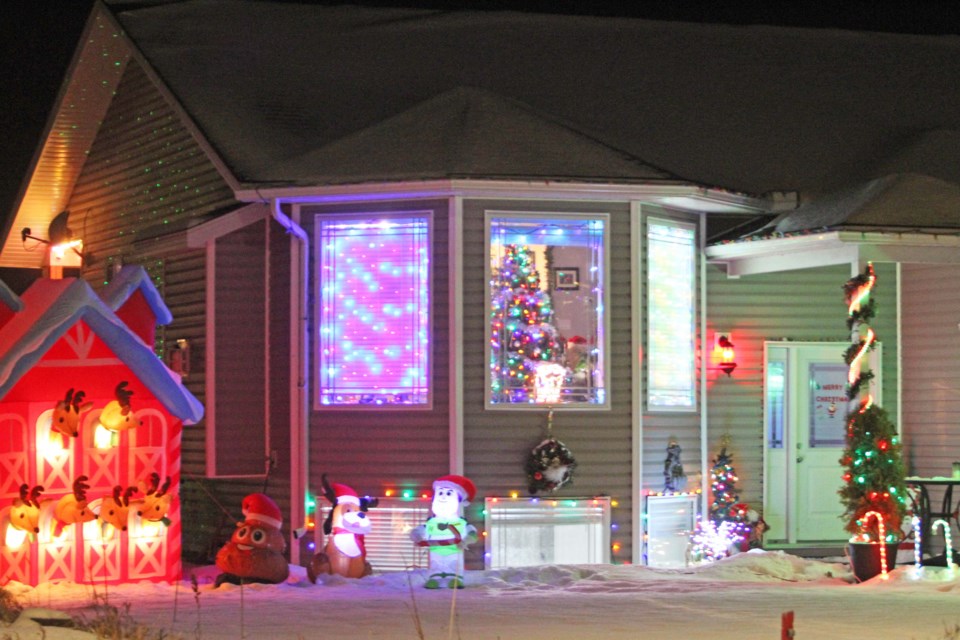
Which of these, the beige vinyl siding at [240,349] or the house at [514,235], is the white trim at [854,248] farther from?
the beige vinyl siding at [240,349]

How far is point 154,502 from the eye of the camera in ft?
48.8

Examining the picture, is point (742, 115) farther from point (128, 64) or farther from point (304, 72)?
point (128, 64)

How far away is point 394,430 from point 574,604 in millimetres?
3939

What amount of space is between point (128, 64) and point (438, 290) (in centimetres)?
708

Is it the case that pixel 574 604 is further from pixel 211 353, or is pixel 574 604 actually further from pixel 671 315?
pixel 211 353

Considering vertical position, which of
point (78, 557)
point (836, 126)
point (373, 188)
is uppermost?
point (836, 126)

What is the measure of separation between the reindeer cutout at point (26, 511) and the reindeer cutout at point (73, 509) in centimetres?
25

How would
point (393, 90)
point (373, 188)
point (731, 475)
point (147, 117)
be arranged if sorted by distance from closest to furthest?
1. point (373, 188)
2. point (731, 475)
3. point (393, 90)
4. point (147, 117)

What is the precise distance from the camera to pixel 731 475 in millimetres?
17500

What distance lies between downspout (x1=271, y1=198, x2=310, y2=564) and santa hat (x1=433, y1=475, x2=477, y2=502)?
2113 millimetres

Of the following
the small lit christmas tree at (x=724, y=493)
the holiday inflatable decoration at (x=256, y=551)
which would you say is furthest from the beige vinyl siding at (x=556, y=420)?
the holiday inflatable decoration at (x=256, y=551)

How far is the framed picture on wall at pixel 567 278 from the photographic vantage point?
53.2 ft

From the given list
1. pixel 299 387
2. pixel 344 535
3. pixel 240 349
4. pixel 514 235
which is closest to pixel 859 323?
pixel 514 235

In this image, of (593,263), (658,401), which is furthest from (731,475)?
(593,263)
